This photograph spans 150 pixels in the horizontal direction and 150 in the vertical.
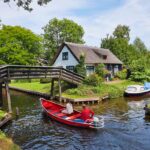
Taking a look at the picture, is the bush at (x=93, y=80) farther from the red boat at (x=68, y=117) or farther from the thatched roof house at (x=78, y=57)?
the red boat at (x=68, y=117)

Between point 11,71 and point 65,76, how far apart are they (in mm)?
9672

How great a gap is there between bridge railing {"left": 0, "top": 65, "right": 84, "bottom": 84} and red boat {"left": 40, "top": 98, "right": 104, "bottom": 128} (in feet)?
14.7

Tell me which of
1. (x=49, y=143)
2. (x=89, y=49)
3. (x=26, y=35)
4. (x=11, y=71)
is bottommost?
(x=49, y=143)

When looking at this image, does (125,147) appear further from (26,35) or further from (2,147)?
(26,35)

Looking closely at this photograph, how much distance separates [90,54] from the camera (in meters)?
50.8

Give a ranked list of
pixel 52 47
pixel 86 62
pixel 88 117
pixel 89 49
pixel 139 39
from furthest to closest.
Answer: pixel 139 39 < pixel 52 47 < pixel 89 49 < pixel 86 62 < pixel 88 117

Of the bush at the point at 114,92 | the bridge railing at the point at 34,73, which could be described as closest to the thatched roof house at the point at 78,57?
the bridge railing at the point at 34,73

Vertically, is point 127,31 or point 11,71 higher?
point 127,31

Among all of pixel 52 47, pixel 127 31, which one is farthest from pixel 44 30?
pixel 127 31

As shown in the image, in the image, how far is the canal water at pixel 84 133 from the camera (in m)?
17.0

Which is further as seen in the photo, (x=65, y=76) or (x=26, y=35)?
(x=26, y=35)

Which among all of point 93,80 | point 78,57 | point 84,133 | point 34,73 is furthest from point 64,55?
point 84,133

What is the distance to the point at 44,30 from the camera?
7912cm

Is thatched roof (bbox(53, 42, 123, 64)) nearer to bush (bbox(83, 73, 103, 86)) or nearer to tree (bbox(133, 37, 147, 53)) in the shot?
bush (bbox(83, 73, 103, 86))
